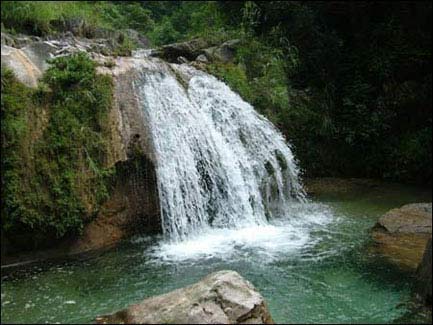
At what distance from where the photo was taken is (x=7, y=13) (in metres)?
7.01

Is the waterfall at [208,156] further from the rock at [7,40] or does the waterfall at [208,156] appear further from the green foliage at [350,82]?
the rock at [7,40]

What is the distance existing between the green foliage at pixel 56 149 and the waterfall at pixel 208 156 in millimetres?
868

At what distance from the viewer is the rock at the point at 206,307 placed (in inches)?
165

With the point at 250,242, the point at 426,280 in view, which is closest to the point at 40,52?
the point at 250,242

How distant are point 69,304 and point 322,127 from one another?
6521mm

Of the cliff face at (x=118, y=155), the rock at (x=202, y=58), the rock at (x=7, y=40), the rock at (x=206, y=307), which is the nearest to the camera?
the rock at (x=206, y=307)

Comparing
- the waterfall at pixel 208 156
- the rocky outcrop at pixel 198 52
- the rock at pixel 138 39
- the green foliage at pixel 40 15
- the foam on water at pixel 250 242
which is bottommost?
the foam on water at pixel 250 242

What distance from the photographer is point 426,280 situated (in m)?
4.98

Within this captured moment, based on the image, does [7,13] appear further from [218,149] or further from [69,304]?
[69,304]

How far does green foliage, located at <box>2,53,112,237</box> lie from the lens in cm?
593

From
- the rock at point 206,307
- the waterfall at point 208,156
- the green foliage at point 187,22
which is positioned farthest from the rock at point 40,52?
the green foliage at point 187,22

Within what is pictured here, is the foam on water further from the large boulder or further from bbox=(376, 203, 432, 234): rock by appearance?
the large boulder

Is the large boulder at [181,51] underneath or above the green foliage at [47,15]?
underneath

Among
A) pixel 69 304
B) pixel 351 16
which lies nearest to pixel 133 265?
pixel 69 304
